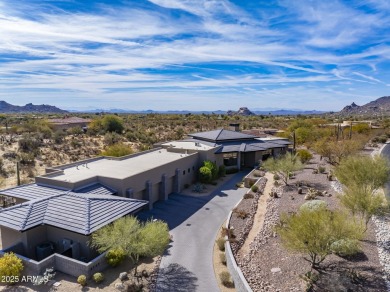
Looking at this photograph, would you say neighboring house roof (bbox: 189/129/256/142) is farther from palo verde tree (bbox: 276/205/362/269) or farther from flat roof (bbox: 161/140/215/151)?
palo verde tree (bbox: 276/205/362/269)

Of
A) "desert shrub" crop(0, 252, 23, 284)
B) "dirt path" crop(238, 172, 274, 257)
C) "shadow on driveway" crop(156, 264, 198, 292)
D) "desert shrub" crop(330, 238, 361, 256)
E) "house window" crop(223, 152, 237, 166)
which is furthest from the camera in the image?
"house window" crop(223, 152, 237, 166)

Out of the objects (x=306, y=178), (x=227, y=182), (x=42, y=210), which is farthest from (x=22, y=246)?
(x=306, y=178)

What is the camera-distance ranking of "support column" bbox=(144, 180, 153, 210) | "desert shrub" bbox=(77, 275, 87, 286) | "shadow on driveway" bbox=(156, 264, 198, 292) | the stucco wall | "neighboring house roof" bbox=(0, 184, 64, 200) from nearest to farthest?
"shadow on driveway" bbox=(156, 264, 198, 292)
"desert shrub" bbox=(77, 275, 87, 286)
the stucco wall
"neighboring house roof" bbox=(0, 184, 64, 200)
"support column" bbox=(144, 180, 153, 210)

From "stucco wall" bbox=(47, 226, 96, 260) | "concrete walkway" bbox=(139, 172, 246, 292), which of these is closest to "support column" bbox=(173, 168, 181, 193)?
"concrete walkway" bbox=(139, 172, 246, 292)

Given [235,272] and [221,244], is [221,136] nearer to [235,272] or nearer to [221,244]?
[221,244]

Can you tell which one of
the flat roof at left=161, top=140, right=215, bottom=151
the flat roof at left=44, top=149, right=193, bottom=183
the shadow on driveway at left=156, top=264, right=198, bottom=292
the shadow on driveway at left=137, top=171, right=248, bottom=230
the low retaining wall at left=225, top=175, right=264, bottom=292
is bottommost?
the shadow on driveway at left=156, top=264, right=198, bottom=292

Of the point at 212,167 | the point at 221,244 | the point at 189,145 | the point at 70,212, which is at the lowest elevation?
the point at 221,244

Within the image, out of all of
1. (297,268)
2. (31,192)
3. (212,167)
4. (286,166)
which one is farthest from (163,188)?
(297,268)
